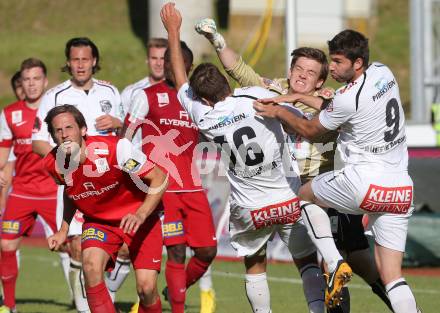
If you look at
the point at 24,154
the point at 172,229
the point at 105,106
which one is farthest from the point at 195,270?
the point at 24,154

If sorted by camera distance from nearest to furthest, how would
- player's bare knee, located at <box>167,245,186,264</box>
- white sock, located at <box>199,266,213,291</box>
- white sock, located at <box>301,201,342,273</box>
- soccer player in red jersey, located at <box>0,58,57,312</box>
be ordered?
white sock, located at <box>301,201,342,273</box>, player's bare knee, located at <box>167,245,186,264</box>, white sock, located at <box>199,266,213,291</box>, soccer player in red jersey, located at <box>0,58,57,312</box>

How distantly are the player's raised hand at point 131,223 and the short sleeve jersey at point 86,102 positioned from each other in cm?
218

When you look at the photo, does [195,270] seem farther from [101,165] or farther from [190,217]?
[101,165]

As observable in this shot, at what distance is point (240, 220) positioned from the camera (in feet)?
26.8

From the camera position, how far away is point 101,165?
A: 768cm

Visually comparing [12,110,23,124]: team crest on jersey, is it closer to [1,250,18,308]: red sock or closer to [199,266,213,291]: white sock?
[1,250,18,308]: red sock

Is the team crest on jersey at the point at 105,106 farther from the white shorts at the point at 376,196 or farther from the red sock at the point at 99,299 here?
the white shorts at the point at 376,196

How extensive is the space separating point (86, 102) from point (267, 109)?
260 cm

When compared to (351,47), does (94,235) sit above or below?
below

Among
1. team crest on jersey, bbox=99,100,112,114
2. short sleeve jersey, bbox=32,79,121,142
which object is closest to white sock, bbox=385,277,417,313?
short sleeve jersey, bbox=32,79,121,142

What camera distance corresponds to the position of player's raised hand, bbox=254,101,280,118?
7578 millimetres

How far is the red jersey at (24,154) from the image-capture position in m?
10.9

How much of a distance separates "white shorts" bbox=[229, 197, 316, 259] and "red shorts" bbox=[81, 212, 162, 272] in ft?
2.06

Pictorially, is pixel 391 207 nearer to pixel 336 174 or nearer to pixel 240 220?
pixel 336 174
